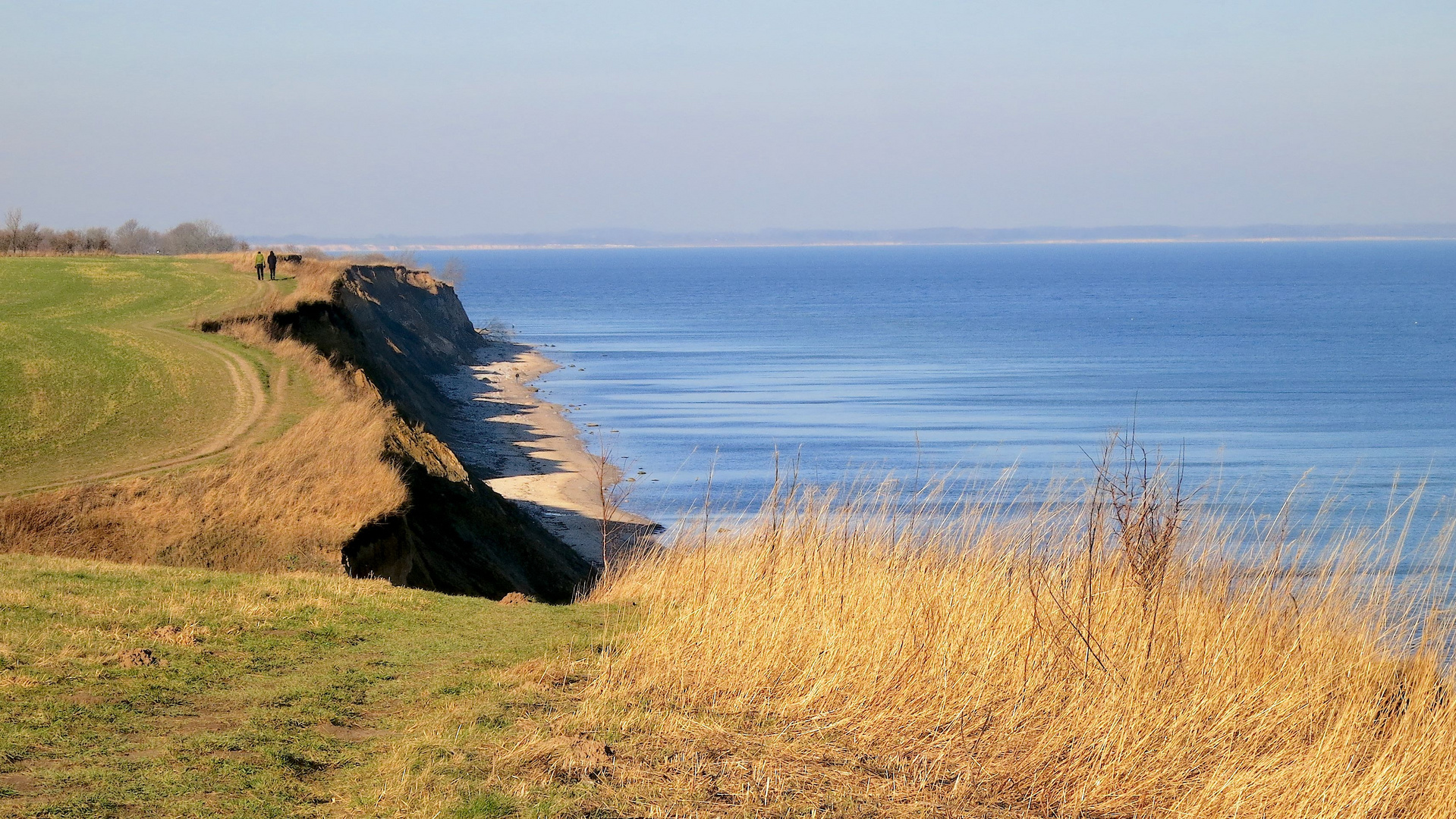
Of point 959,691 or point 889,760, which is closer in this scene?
point 889,760

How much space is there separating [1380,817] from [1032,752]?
1.73 m

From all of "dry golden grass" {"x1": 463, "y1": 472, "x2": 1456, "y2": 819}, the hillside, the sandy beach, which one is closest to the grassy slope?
"dry golden grass" {"x1": 463, "y1": 472, "x2": 1456, "y2": 819}

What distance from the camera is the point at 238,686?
317 inches

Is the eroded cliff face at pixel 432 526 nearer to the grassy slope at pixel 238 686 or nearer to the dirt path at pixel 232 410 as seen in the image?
the dirt path at pixel 232 410

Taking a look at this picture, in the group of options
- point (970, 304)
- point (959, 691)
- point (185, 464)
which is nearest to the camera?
point (959, 691)

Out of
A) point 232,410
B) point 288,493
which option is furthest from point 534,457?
point 288,493

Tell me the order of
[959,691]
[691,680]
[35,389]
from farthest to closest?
1. [35,389]
2. [691,680]
3. [959,691]

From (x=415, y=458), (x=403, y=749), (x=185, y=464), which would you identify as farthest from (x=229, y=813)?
(x=415, y=458)

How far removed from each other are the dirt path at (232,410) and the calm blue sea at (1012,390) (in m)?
8.40

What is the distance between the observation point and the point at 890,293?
584 ft

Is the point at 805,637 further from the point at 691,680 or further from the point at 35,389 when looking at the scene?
the point at 35,389

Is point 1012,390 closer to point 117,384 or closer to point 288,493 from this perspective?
point 117,384

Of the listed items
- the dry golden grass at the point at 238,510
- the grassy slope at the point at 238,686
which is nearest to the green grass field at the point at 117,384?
the dry golden grass at the point at 238,510

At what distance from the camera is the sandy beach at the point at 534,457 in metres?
31.2
